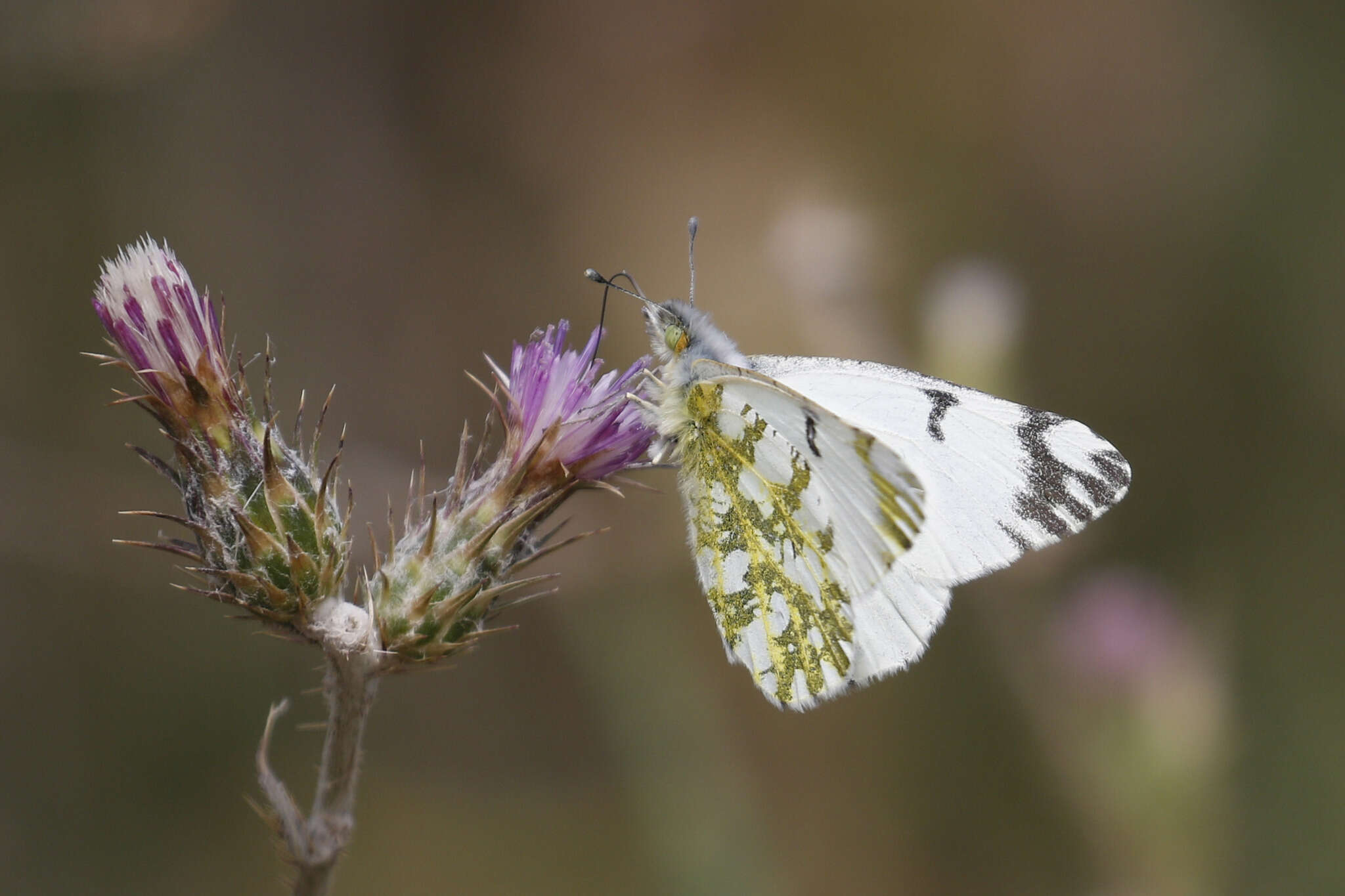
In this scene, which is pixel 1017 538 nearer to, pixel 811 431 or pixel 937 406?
pixel 937 406

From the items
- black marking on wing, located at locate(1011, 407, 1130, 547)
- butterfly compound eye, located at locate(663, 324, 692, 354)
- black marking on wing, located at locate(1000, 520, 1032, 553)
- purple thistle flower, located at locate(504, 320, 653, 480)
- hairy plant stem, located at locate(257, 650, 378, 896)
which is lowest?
hairy plant stem, located at locate(257, 650, 378, 896)

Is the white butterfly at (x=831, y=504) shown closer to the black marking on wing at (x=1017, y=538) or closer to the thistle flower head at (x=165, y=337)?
the black marking on wing at (x=1017, y=538)

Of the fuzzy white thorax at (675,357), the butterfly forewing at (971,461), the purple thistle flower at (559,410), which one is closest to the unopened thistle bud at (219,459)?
the purple thistle flower at (559,410)

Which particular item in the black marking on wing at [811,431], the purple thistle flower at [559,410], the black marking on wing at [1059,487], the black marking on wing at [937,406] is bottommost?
the black marking on wing at [1059,487]

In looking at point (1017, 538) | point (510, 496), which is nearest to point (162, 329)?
point (510, 496)

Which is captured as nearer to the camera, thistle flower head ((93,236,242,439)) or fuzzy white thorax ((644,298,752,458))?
thistle flower head ((93,236,242,439))

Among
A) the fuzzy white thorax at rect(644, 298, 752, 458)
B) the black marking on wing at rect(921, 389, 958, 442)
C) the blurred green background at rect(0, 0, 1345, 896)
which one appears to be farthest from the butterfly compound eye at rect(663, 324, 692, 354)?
the blurred green background at rect(0, 0, 1345, 896)

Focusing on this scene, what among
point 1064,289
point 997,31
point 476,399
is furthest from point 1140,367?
point 476,399

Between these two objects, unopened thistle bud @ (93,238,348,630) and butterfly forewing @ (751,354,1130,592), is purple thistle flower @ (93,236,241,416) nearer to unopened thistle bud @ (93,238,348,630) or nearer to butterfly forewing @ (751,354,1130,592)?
unopened thistle bud @ (93,238,348,630)
